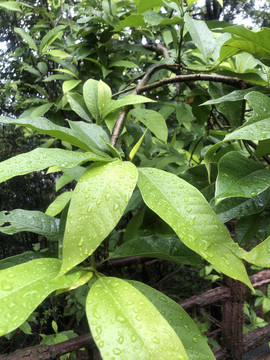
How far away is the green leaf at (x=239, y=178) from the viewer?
295 mm

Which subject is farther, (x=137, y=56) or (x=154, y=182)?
(x=137, y=56)

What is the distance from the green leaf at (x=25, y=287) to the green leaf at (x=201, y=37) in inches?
17.5

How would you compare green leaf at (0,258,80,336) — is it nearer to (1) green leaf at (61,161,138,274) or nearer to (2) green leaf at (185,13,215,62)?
(1) green leaf at (61,161,138,274)

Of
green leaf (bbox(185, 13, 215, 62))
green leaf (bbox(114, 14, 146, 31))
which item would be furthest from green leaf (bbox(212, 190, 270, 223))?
green leaf (bbox(114, 14, 146, 31))

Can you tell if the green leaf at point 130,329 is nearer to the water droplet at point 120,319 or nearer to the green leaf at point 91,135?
the water droplet at point 120,319

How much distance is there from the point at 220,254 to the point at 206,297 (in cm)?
73

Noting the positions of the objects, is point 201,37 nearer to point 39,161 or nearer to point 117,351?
point 39,161

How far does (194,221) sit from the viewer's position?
284mm

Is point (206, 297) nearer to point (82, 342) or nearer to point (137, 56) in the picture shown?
point (82, 342)

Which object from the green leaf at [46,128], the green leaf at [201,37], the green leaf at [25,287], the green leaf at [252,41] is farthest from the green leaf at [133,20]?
the green leaf at [25,287]

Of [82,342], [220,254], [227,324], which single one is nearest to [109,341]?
[220,254]

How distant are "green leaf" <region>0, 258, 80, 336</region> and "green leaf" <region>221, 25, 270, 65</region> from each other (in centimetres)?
36

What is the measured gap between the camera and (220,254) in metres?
0.27

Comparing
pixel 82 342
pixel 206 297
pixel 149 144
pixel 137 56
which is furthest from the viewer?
pixel 137 56
